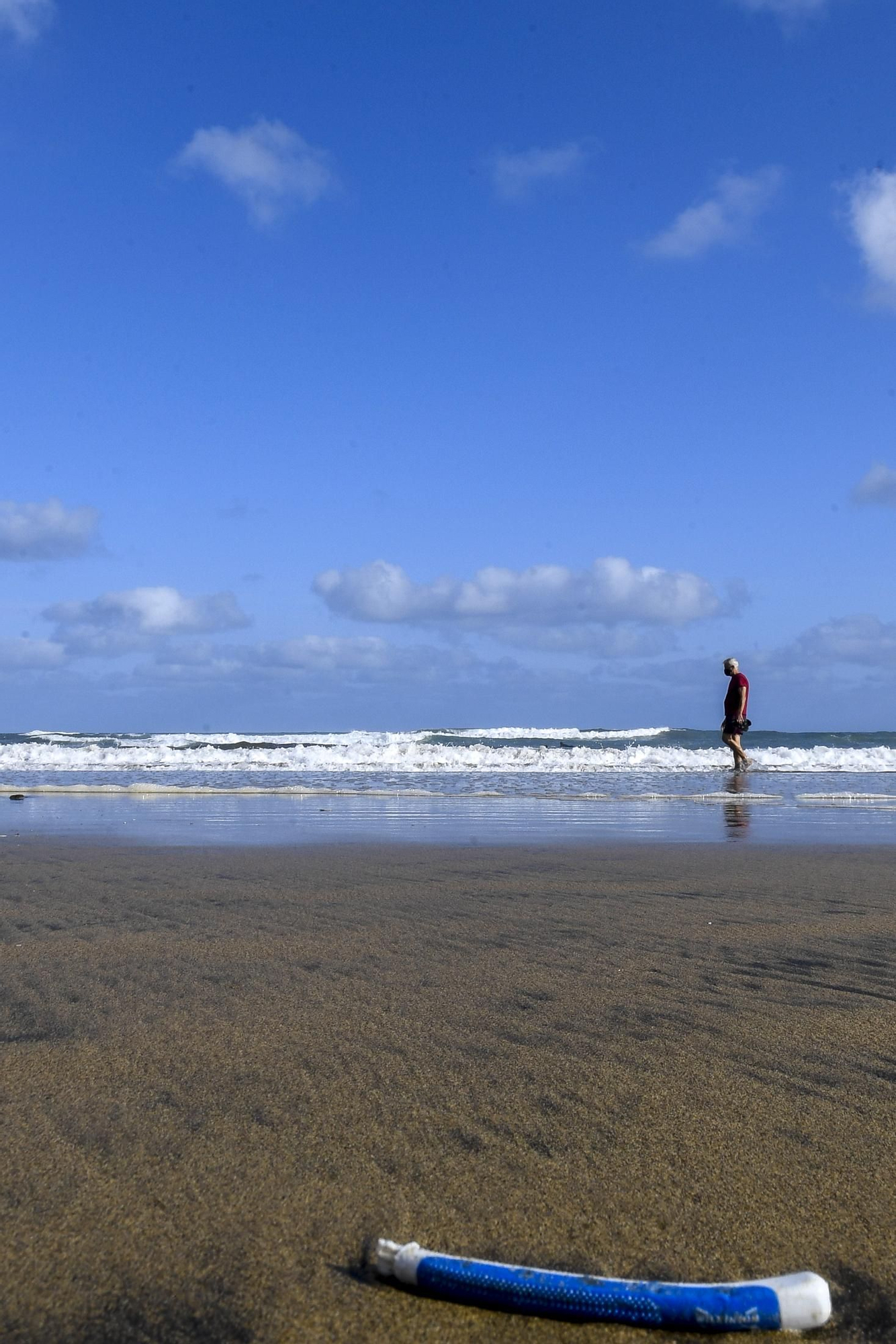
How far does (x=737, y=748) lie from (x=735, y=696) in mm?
951

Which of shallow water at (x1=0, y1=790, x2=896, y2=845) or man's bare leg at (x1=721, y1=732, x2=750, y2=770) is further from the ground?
man's bare leg at (x1=721, y1=732, x2=750, y2=770)

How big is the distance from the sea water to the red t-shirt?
1.12 m

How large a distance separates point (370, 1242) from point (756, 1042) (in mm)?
1375

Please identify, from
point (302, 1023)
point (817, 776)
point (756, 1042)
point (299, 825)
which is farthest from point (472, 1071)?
point (817, 776)

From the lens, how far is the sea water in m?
8.61

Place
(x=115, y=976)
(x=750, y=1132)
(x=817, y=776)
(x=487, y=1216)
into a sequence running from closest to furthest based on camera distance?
(x=487, y=1216) → (x=750, y=1132) → (x=115, y=976) → (x=817, y=776)

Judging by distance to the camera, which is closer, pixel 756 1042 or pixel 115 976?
pixel 756 1042

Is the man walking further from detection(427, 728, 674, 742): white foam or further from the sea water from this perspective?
detection(427, 728, 674, 742): white foam

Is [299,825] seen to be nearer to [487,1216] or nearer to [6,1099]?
[6,1099]

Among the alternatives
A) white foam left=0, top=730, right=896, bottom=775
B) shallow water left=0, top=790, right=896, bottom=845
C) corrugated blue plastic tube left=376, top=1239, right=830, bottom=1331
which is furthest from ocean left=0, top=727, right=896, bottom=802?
corrugated blue plastic tube left=376, top=1239, right=830, bottom=1331

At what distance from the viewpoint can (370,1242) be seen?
1.55 m

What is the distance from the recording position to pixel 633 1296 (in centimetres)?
134

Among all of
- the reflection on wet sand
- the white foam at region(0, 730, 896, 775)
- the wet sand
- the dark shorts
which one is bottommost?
the reflection on wet sand

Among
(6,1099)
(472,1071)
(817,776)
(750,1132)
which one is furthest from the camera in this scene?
(817,776)
